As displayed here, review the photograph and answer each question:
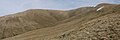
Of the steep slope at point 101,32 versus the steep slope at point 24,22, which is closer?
the steep slope at point 101,32

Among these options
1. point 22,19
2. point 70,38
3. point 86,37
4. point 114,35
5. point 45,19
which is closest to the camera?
point 114,35

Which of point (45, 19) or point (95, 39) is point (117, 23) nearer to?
point (95, 39)

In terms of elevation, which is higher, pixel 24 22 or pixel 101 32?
pixel 101 32

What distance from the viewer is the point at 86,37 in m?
20.1

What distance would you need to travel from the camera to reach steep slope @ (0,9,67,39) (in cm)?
8638

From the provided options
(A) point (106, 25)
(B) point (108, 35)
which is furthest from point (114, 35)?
(A) point (106, 25)

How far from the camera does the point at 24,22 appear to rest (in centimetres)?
9669

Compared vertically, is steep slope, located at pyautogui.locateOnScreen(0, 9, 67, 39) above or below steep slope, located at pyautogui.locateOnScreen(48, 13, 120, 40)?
below

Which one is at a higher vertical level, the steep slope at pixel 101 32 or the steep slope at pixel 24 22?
the steep slope at pixel 101 32

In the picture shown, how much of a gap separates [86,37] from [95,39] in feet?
3.22

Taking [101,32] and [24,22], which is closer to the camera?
[101,32]

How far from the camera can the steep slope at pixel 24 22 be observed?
283 feet

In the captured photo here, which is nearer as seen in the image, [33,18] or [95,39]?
[95,39]

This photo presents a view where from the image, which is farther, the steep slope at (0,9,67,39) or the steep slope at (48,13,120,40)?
the steep slope at (0,9,67,39)
